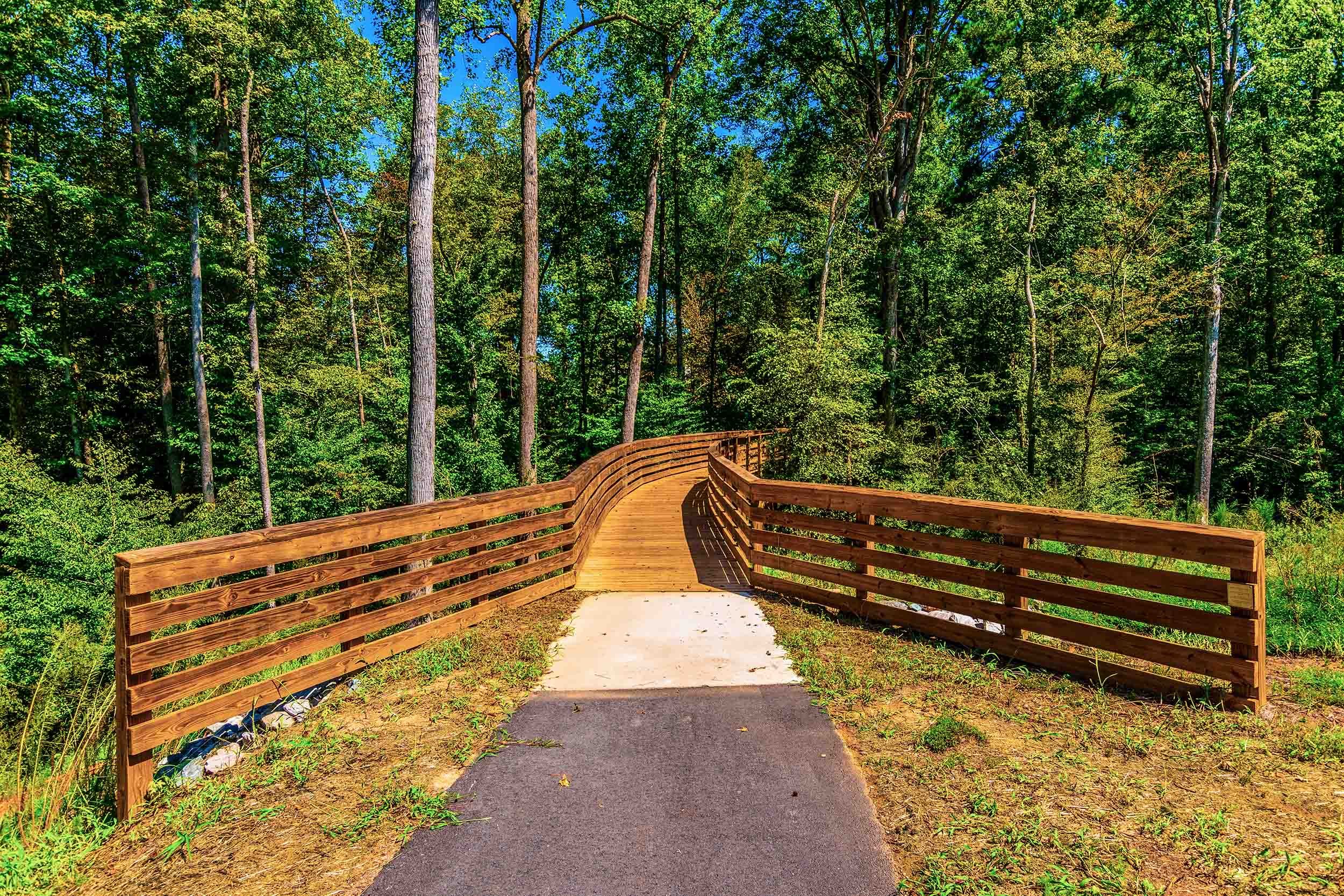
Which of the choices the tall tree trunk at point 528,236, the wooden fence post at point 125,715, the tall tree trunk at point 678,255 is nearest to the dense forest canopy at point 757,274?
the tall tree trunk at point 528,236

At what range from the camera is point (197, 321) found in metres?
16.3

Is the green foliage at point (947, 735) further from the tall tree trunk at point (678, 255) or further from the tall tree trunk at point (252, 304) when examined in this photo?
the tall tree trunk at point (678, 255)

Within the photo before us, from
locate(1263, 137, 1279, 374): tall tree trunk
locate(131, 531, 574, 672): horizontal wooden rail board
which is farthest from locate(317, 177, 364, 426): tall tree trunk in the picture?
locate(1263, 137, 1279, 374): tall tree trunk

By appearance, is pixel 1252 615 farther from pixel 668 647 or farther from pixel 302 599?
pixel 302 599

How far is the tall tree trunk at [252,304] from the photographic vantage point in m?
15.9

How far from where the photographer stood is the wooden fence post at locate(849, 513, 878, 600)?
537 centimetres

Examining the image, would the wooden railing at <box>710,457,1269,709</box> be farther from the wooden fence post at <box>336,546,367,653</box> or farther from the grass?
the wooden fence post at <box>336,546,367,653</box>

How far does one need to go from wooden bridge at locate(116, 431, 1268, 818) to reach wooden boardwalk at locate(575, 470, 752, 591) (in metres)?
0.07

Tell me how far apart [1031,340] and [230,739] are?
17669 mm

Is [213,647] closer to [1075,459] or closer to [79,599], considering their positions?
[79,599]

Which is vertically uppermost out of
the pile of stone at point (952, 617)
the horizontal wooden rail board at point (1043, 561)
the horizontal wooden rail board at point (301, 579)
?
the horizontal wooden rail board at point (1043, 561)

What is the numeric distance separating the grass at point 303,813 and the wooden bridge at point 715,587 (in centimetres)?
29

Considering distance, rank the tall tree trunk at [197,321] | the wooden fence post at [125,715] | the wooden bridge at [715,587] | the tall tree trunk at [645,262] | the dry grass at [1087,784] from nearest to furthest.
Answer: the dry grass at [1087,784], the wooden fence post at [125,715], the wooden bridge at [715,587], the tall tree trunk at [197,321], the tall tree trunk at [645,262]

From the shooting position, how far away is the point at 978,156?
24.6m
